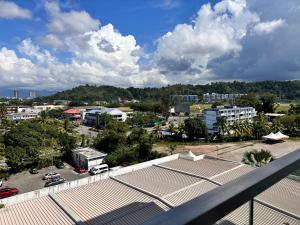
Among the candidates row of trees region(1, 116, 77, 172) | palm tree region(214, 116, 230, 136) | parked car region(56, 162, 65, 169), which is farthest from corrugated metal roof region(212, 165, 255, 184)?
palm tree region(214, 116, 230, 136)

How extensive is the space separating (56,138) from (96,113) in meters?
28.7

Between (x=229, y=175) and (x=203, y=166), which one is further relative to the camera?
(x=203, y=166)

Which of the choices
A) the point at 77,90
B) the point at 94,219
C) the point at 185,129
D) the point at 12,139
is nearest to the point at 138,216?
the point at 94,219

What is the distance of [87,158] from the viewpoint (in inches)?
963

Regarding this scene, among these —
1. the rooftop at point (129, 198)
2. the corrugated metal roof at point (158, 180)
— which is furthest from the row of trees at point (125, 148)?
the rooftop at point (129, 198)

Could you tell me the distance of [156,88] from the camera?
153000 millimetres

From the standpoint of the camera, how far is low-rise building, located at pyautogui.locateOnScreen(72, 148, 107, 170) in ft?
80.8

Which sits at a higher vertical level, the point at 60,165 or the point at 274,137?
the point at 274,137

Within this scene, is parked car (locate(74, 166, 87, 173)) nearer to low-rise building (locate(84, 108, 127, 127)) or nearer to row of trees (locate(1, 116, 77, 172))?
row of trees (locate(1, 116, 77, 172))

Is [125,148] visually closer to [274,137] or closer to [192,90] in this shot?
[274,137]

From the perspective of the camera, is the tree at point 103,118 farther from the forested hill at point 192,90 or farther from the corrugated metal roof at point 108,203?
the forested hill at point 192,90

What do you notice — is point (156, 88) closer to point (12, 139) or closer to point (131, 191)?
point (12, 139)

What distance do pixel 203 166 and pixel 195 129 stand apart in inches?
925

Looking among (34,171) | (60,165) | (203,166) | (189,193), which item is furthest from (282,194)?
(60,165)
